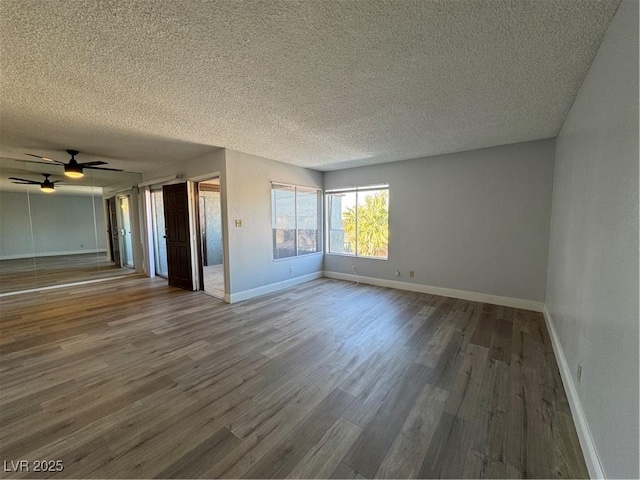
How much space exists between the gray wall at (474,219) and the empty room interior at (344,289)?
4 cm

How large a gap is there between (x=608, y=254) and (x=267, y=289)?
14.3 feet

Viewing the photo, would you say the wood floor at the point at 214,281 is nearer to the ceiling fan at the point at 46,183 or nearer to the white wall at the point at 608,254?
the ceiling fan at the point at 46,183

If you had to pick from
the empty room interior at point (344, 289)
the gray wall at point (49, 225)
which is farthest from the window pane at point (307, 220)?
the gray wall at point (49, 225)

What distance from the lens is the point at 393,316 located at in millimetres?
3576

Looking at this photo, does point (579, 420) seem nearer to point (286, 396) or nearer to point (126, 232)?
point (286, 396)

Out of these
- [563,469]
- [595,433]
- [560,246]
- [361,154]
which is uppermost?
[361,154]

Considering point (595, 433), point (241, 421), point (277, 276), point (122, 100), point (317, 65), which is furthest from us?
point (277, 276)

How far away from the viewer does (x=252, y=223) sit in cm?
452

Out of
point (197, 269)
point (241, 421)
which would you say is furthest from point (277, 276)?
point (241, 421)

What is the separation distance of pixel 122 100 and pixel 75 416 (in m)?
2.69

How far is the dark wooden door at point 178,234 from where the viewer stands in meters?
4.92

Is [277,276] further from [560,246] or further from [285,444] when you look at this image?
[560,246]

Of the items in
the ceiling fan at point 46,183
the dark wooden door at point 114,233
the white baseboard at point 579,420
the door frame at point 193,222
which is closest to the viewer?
the white baseboard at point 579,420

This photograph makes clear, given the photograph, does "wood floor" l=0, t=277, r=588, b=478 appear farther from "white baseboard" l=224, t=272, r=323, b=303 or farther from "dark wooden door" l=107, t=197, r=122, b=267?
"dark wooden door" l=107, t=197, r=122, b=267
